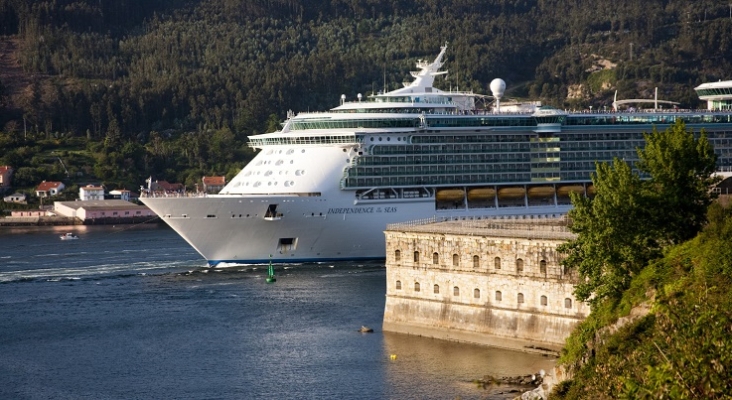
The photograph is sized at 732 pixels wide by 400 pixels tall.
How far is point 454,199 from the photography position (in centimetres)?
11056

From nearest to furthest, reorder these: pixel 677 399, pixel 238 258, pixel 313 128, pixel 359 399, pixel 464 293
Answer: pixel 677 399, pixel 359 399, pixel 464 293, pixel 238 258, pixel 313 128

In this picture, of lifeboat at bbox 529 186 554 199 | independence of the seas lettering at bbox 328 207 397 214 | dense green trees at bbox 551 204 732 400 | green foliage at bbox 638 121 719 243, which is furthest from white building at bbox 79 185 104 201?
dense green trees at bbox 551 204 732 400

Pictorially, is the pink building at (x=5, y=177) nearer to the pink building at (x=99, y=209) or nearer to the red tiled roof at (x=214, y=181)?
the pink building at (x=99, y=209)

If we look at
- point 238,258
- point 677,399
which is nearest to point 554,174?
point 238,258

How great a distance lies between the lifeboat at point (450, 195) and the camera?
110000 mm

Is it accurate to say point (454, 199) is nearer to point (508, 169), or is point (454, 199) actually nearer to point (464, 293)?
point (508, 169)

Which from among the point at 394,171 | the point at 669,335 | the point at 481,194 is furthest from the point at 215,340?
the point at 481,194

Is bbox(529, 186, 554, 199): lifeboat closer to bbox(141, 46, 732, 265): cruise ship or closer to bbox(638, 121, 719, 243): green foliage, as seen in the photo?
bbox(141, 46, 732, 265): cruise ship

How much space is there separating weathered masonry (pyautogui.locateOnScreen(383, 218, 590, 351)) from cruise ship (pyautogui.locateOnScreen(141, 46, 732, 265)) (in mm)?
31420

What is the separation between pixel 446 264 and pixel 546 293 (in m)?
6.09

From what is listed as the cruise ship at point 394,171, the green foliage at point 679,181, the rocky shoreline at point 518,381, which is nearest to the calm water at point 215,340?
the rocky shoreline at point 518,381

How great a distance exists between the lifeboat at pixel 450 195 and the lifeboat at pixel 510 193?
3.34 m

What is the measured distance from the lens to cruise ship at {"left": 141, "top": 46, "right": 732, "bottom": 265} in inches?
3981

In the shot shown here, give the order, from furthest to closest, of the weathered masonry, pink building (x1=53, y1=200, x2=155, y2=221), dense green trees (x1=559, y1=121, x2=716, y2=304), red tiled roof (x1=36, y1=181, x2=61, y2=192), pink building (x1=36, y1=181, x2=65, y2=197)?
red tiled roof (x1=36, y1=181, x2=61, y2=192)
pink building (x1=36, y1=181, x2=65, y2=197)
pink building (x1=53, y1=200, x2=155, y2=221)
the weathered masonry
dense green trees (x1=559, y1=121, x2=716, y2=304)
